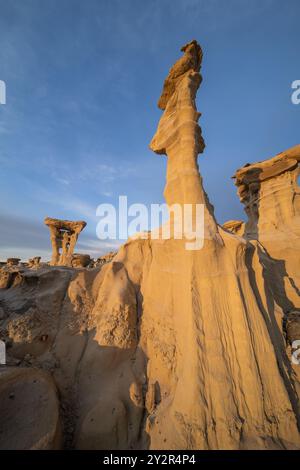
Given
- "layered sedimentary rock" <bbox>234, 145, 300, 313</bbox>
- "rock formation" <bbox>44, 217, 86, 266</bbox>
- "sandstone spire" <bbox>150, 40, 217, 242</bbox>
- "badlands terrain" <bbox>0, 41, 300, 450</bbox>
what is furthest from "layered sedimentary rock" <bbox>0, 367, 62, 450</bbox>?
"rock formation" <bbox>44, 217, 86, 266</bbox>

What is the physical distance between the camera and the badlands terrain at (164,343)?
3.36m

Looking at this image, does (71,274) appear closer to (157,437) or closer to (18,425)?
(18,425)

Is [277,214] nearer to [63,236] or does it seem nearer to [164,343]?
[164,343]

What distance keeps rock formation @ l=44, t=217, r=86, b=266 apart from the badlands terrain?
16847 mm

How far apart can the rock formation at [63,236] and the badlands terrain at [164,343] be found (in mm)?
16847

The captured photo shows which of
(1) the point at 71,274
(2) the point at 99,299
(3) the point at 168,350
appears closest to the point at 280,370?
(3) the point at 168,350

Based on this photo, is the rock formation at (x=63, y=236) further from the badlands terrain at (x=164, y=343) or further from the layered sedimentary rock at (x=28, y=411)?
the layered sedimentary rock at (x=28, y=411)

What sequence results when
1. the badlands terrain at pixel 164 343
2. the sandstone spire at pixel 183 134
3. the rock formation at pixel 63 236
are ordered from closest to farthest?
the badlands terrain at pixel 164 343 < the sandstone spire at pixel 183 134 < the rock formation at pixel 63 236

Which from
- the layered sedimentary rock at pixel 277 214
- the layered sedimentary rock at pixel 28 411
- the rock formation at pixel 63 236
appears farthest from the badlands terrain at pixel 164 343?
the rock formation at pixel 63 236

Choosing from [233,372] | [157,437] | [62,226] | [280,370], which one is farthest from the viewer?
[62,226]

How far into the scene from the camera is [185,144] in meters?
6.04

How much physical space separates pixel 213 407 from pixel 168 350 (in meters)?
1.37

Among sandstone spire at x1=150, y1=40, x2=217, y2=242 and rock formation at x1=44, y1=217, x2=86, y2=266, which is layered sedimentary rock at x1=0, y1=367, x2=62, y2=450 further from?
rock formation at x1=44, y1=217, x2=86, y2=266

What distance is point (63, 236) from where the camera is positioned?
75.4 feet
